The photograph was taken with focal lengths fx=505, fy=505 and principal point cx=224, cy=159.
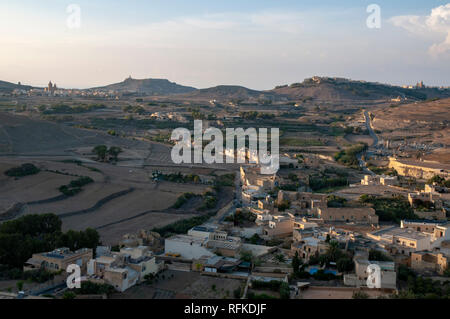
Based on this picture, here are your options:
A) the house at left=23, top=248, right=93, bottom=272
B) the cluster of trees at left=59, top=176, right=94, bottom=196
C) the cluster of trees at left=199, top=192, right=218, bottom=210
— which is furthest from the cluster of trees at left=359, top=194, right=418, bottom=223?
the cluster of trees at left=59, top=176, right=94, bottom=196

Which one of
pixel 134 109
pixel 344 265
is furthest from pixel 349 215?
pixel 134 109

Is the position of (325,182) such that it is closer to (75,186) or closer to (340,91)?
(75,186)

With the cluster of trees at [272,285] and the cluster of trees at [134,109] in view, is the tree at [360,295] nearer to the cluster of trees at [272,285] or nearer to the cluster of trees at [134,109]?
the cluster of trees at [272,285]

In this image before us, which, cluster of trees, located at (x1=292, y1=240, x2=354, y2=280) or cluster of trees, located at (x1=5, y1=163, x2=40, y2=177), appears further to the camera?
cluster of trees, located at (x1=5, y1=163, x2=40, y2=177)

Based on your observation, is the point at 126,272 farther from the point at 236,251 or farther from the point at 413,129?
the point at 413,129

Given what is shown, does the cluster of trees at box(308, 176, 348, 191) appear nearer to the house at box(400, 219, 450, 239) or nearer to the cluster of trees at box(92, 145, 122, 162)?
the house at box(400, 219, 450, 239)
